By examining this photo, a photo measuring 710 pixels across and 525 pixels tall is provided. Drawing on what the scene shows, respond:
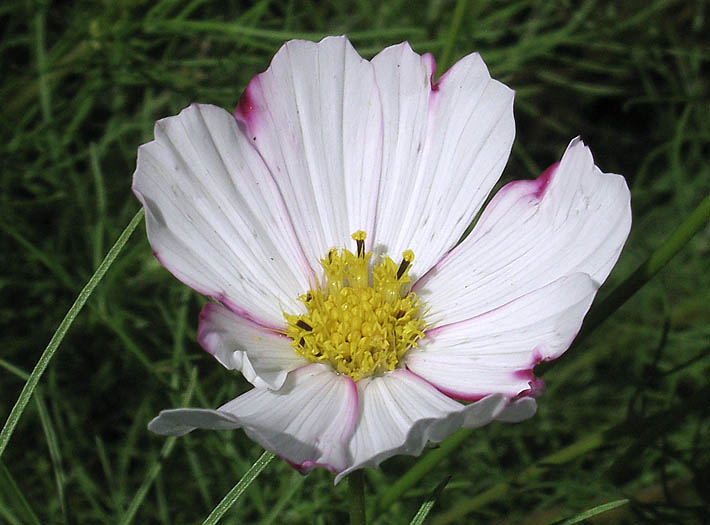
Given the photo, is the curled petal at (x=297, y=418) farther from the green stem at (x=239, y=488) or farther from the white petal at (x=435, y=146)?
the white petal at (x=435, y=146)

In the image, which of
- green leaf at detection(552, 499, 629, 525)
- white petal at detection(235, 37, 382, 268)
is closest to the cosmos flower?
white petal at detection(235, 37, 382, 268)

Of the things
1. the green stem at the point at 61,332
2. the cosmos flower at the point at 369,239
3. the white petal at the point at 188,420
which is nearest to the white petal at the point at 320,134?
the cosmos flower at the point at 369,239

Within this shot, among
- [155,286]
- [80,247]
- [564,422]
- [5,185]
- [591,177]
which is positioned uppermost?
[5,185]

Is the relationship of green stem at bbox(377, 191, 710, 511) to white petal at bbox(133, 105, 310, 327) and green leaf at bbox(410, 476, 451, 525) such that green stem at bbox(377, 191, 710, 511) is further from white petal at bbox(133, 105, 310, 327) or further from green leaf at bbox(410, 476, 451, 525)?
white petal at bbox(133, 105, 310, 327)

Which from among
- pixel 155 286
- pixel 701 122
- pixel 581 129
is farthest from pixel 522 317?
pixel 581 129

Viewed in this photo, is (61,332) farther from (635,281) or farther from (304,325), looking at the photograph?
(635,281)

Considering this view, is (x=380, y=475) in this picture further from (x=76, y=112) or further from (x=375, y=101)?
(x=76, y=112)

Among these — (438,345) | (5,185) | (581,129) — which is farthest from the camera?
(581,129)
